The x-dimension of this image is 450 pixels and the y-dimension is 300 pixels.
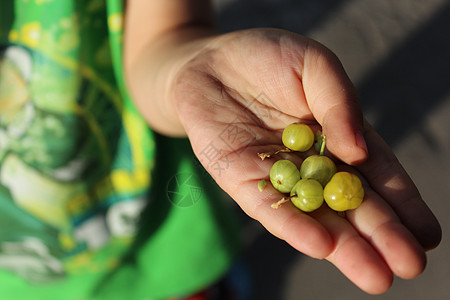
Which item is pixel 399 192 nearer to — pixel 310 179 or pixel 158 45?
pixel 310 179

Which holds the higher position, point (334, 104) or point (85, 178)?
point (334, 104)

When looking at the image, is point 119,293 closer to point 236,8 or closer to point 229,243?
point 229,243

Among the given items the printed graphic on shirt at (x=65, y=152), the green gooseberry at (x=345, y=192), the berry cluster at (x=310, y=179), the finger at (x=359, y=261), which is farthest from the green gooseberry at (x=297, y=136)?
the printed graphic on shirt at (x=65, y=152)

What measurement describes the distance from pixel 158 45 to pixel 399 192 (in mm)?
1020

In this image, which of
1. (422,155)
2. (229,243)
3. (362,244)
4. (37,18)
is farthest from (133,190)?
(422,155)

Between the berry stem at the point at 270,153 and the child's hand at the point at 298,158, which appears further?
the berry stem at the point at 270,153

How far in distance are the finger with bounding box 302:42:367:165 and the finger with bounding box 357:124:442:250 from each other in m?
0.08

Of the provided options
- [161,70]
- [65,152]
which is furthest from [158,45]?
[65,152]

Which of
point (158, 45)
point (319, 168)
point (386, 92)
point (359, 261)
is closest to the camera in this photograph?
point (359, 261)

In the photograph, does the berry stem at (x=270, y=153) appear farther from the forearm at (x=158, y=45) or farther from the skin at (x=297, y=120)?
the forearm at (x=158, y=45)

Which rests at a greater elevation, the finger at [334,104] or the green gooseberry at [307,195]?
the finger at [334,104]

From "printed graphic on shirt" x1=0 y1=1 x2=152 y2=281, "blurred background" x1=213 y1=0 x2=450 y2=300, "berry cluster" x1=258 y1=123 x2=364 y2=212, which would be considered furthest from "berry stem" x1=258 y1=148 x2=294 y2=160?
"blurred background" x1=213 y1=0 x2=450 y2=300

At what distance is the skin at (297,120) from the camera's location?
944 millimetres

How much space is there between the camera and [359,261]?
0.93 m
